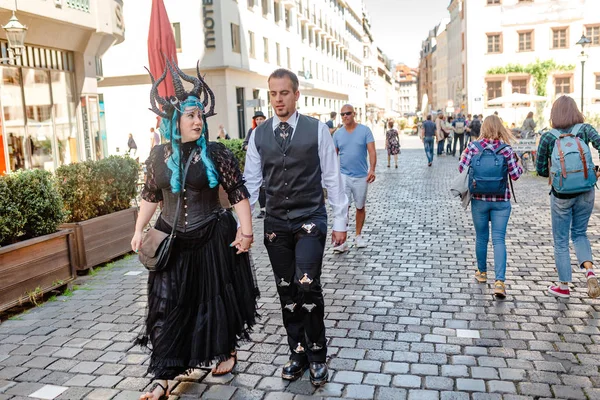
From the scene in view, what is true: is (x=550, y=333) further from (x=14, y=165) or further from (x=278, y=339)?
(x=14, y=165)

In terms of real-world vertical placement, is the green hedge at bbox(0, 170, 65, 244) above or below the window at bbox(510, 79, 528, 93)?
below

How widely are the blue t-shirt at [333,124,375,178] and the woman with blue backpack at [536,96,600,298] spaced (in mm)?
2677

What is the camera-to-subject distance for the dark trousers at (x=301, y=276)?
4098 mm

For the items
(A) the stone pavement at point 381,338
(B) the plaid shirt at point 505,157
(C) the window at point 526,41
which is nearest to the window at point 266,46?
(C) the window at point 526,41

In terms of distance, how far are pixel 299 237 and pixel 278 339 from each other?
1.29 meters

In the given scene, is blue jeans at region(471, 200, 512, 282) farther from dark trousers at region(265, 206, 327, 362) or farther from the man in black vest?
dark trousers at region(265, 206, 327, 362)

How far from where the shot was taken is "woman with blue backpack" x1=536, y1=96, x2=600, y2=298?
5.70 m

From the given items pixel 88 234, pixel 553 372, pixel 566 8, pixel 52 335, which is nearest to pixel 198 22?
pixel 88 234

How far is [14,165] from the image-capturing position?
50.5ft

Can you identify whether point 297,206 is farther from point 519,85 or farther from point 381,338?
point 519,85

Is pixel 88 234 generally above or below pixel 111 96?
below

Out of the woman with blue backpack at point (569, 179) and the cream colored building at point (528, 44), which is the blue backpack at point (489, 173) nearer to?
the woman with blue backpack at point (569, 179)

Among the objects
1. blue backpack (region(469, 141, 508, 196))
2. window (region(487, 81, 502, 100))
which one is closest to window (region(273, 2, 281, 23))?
window (region(487, 81, 502, 100))

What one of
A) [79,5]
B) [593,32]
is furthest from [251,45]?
[593,32]
